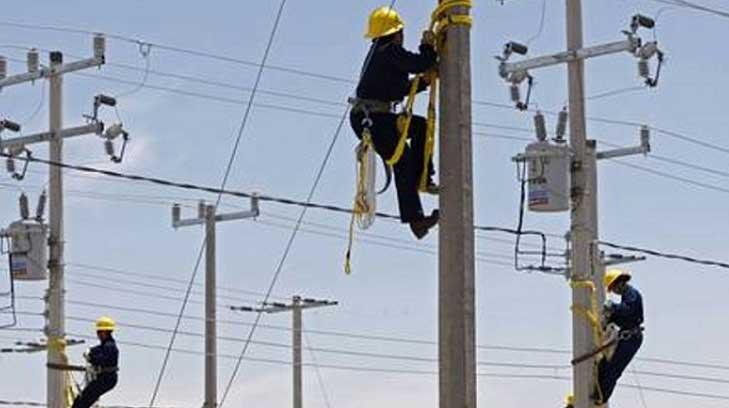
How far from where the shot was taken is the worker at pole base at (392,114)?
984 centimetres

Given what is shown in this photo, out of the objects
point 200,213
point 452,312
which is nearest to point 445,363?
point 452,312

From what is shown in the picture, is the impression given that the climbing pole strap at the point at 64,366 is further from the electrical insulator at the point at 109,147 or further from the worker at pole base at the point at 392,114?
the worker at pole base at the point at 392,114

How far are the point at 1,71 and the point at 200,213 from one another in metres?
11.1

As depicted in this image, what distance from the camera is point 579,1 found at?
23734 mm

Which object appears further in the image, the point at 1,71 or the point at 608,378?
the point at 1,71

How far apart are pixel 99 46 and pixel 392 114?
1709 cm

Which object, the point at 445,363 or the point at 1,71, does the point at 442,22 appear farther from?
the point at 1,71

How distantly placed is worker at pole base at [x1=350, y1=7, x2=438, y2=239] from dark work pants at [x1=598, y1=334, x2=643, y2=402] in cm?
873

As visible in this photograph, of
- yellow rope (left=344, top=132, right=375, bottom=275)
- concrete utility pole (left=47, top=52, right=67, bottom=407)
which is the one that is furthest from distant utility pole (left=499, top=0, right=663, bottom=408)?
yellow rope (left=344, top=132, right=375, bottom=275)

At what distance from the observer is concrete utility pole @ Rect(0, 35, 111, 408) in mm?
25547

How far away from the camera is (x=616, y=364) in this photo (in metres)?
19.2

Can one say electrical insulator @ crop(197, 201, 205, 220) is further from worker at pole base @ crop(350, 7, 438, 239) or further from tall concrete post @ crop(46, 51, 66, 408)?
worker at pole base @ crop(350, 7, 438, 239)

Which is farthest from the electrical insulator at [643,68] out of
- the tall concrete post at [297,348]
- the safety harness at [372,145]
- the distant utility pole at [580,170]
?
the tall concrete post at [297,348]

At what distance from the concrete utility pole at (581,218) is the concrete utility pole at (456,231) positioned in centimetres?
1154
